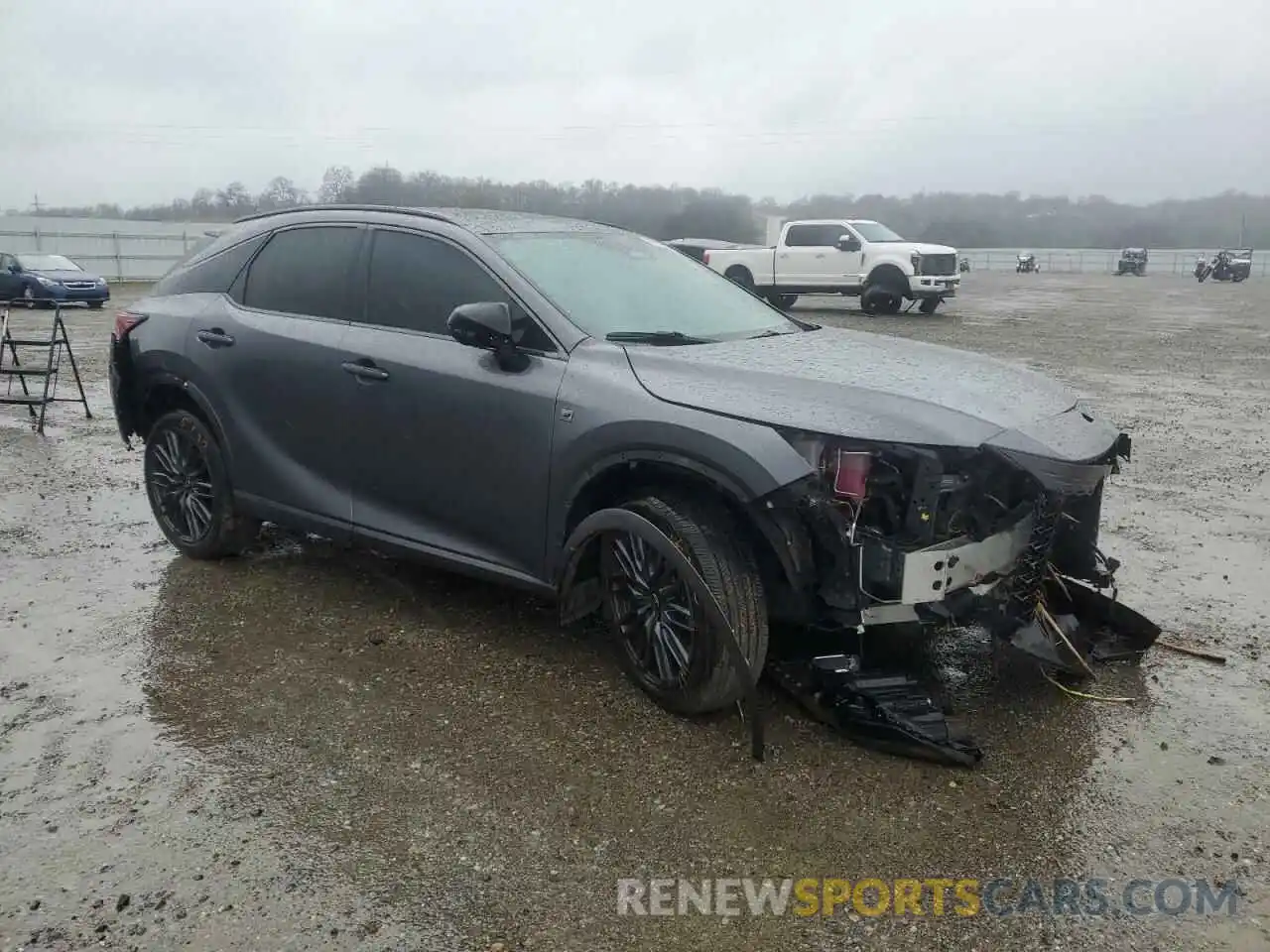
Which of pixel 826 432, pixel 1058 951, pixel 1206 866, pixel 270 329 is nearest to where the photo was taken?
pixel 1058 951

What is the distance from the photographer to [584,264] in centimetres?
462

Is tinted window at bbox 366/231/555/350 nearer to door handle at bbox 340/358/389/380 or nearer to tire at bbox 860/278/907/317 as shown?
door handle at bbox 340/358/389/380

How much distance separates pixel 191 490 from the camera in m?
5.55

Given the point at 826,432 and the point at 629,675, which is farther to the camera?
the point at 629,675

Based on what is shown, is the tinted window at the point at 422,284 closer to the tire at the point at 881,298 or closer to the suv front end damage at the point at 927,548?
the suv front end damage at the point at 927,548

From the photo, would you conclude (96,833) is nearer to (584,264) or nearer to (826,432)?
(826,432)

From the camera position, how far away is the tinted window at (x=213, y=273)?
17.7 feet

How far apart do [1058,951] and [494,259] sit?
10.2 ft

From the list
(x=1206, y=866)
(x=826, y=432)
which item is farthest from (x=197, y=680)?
(x=1206, y=866)

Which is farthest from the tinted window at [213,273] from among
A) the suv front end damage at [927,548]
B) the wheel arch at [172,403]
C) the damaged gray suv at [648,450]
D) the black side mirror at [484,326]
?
the suv front end damage at [927,548]

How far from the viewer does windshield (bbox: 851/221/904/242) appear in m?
23.9

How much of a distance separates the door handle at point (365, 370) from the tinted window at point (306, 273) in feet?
0.96

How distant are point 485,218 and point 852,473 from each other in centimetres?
231

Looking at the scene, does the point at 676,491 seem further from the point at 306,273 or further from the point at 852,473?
the point at 306,273
